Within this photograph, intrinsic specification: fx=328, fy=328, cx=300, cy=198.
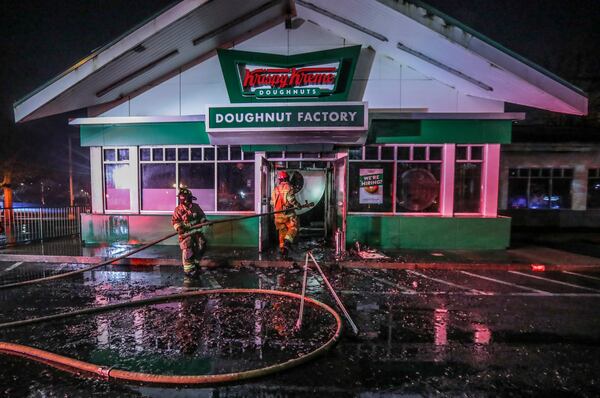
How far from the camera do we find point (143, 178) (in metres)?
11.8

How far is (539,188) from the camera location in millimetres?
15461

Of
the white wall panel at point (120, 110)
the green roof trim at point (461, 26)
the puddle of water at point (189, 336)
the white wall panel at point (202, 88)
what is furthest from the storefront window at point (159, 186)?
the green roof trim at point (461, 26)

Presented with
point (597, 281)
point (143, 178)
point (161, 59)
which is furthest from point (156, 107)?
point (597, 281)

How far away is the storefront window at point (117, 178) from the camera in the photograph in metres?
11.8

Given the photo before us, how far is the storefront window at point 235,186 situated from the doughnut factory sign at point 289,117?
2.41 meters

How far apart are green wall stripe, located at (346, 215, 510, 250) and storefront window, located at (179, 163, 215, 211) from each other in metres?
4.90

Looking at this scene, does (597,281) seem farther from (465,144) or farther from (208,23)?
(208,23)

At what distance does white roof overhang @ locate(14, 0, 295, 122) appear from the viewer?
29.8 feet

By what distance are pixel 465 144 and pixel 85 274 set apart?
1173cm

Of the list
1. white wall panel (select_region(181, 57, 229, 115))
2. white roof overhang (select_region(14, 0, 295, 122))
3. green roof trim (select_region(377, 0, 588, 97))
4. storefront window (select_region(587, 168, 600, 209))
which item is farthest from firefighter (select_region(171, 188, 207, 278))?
storefront window (select_region(587, 168, 600, 209))

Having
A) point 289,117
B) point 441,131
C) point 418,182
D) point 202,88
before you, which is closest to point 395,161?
point 418,182

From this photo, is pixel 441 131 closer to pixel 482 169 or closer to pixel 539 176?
pixel 482 169

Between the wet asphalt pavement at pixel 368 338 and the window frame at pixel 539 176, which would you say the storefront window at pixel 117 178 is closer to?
the wet asphalt pavement at pixel 368 338

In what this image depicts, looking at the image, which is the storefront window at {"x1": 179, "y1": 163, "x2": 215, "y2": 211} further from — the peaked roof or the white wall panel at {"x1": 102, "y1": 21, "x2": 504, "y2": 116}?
the peaked roof
